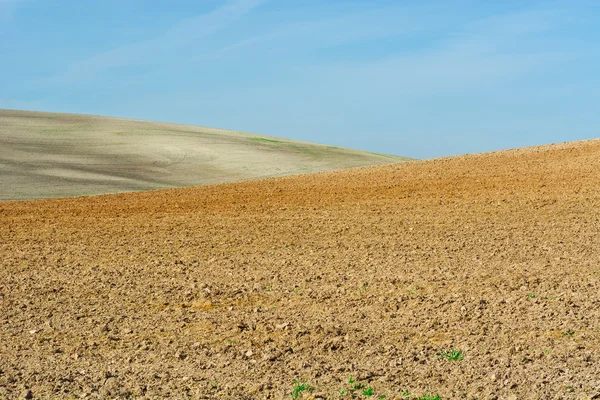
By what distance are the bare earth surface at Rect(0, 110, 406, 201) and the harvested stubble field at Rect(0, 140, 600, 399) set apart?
10466mm

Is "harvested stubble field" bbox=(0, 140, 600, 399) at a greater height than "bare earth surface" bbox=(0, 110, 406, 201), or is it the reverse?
"bare earth surface" bbox=(0, 110, 406, 201)

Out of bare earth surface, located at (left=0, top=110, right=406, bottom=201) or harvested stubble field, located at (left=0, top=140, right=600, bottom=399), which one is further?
bare earth surface, located at (left=0, top=110, right=406, bottom=201)

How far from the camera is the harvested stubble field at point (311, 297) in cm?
631

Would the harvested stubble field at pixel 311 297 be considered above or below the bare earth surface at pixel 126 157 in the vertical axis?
below

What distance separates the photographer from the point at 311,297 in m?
9.07

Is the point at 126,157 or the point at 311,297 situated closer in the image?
the point at 311,297

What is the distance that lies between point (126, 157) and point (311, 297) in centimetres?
2688

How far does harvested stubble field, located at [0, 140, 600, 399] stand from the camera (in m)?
6.31

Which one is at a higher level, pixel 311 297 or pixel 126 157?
pixel 126 157

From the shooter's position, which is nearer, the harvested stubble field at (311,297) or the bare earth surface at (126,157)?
the harvested stubble field at (311,297)

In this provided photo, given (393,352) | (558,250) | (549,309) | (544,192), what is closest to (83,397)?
(393,352)

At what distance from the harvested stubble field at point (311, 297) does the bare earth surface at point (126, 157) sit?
34.3ft

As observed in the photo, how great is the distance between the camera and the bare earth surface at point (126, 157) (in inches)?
1085

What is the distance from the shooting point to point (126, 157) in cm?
3462
